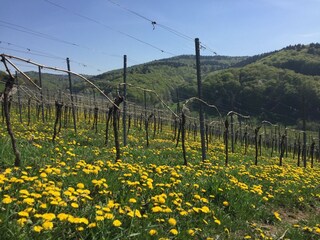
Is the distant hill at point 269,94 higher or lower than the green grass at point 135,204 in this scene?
higher

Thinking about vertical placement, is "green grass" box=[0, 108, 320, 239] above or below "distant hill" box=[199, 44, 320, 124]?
below

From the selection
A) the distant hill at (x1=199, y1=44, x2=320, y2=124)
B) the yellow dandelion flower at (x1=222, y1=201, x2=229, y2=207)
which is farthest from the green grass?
the distant hill at (x1=199, y1=44, x2=320, y2=124)

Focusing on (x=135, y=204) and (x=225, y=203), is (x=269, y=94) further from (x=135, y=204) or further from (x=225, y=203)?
(x=135, y=204)

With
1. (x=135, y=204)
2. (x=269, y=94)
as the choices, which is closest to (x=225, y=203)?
(x=135, y=204)

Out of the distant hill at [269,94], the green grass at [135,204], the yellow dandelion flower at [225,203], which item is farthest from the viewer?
the distant hill at [269,94]

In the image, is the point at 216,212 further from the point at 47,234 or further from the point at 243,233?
the point at 47,234

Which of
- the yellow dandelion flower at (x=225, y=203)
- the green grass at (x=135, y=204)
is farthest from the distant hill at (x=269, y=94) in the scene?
the yellow dandelion flower at (x=225, y=203)

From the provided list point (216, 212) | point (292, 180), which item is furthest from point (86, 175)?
point (292, 180)

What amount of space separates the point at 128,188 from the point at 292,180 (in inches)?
321

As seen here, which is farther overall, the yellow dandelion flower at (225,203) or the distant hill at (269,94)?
the distant hill at (269,94)

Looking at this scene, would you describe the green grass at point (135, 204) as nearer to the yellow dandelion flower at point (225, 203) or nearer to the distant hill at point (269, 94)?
the yellow dandelion flower at point (225, 203)

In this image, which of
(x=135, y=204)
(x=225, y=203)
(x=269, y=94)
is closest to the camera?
(x=135, y=204)

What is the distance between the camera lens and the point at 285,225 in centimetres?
808

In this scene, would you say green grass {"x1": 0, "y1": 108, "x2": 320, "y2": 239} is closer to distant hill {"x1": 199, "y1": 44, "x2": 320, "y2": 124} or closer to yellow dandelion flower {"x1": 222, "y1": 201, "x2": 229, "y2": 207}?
yellow dandelion flower {"x1": 222, "y1": 201, "x2": 229, "y2": 207}
